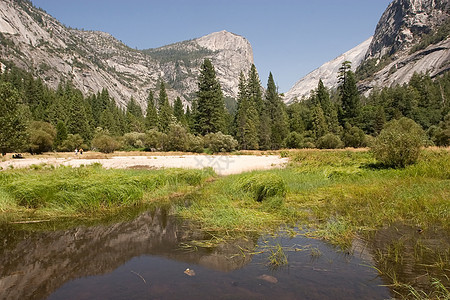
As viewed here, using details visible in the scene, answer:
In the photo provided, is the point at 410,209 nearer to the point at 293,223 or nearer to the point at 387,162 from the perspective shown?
the point at 293,223

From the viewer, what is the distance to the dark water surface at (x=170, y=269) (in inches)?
181

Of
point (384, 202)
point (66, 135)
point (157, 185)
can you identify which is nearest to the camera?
point (384, 202)

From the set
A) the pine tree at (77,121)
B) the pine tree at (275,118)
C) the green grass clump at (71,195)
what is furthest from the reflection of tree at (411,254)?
the pine tree at (77,121)

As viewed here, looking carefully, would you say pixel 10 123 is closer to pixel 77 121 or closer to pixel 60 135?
pixel 60 135

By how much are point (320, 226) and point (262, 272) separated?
2.93 metres

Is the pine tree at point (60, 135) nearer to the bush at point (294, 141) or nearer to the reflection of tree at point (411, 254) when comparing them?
the bush at point (294, 141)

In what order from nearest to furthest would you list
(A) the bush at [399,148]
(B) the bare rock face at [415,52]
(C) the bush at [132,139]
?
1. (A) the bush at [399,148]
2. (C) the bush at [132,139]
3. (B) the bare rock face at [415,52]

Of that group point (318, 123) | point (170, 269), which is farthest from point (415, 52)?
point (170, 269)

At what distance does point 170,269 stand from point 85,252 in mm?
2371

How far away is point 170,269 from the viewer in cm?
552

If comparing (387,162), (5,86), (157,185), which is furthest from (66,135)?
(387,162)

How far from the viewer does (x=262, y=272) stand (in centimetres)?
521

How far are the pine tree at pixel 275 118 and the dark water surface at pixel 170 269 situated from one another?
173 ft

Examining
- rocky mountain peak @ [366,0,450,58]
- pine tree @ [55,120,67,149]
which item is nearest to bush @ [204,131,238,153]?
Answer: pine tree @ [55,120,67,149]
